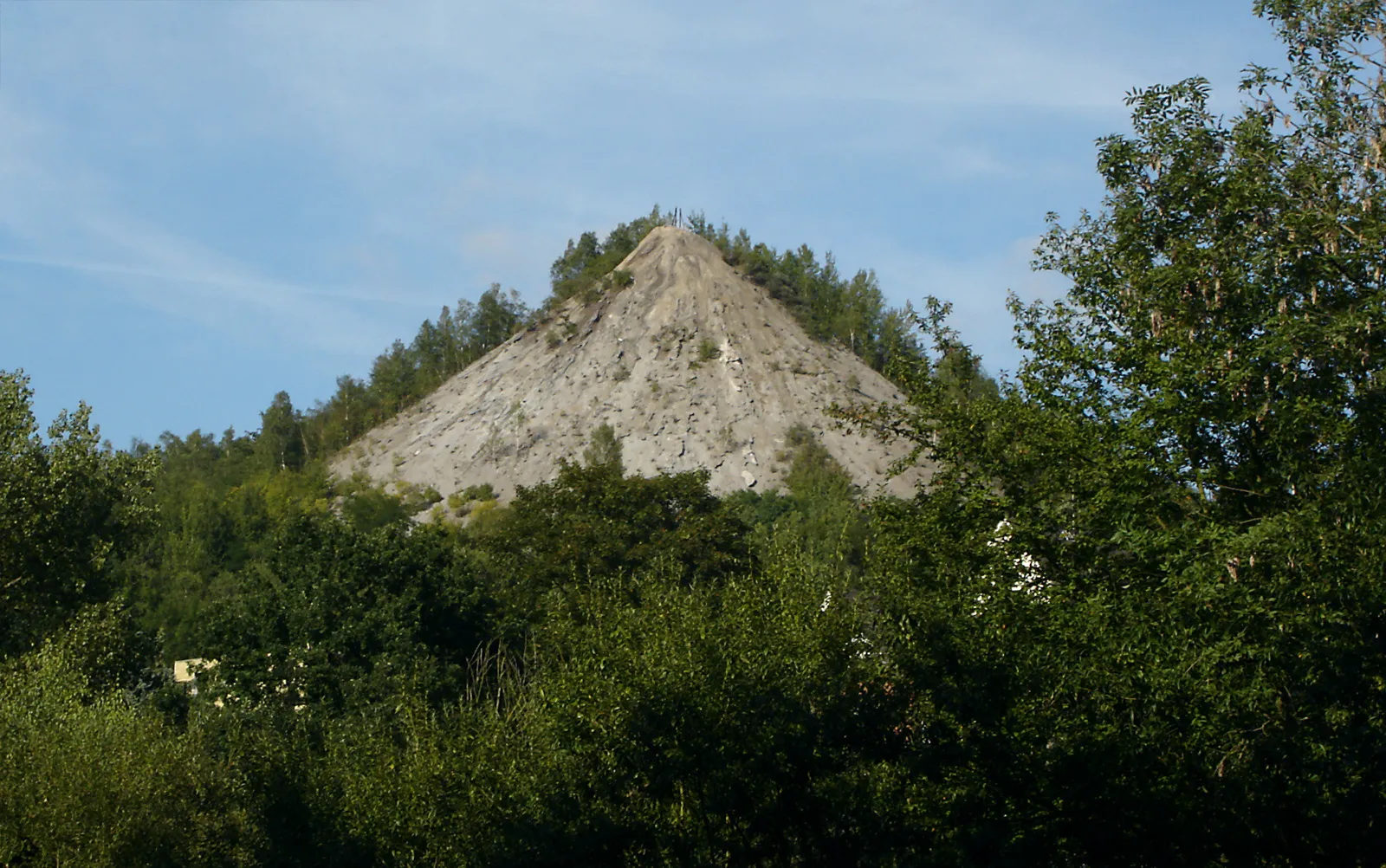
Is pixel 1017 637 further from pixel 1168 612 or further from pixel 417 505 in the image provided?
pixel 417 505

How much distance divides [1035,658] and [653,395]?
126766 mm

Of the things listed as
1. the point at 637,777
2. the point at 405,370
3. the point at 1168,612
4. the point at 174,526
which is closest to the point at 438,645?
the point at 637,777

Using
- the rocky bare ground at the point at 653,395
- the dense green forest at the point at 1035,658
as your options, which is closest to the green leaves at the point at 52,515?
the dense green forest at the point at 1035,658

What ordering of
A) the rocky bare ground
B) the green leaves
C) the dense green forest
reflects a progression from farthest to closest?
the rocky bare ground → the green leaves → the dense green forest

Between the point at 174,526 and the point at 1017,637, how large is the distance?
353ft

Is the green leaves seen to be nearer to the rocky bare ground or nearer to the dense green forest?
the dense green forest

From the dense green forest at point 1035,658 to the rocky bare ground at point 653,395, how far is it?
9890 cm

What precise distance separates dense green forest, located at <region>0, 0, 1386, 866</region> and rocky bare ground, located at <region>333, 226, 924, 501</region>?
98.9 m

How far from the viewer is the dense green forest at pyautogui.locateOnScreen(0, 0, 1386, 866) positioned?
16.9 meters

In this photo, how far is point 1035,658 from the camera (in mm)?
18188

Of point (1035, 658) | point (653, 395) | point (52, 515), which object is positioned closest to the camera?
point (1035, 658)

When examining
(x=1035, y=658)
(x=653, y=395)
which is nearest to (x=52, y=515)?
(x=1035, y=658)

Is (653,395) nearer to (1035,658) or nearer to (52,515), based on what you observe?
(52,515)

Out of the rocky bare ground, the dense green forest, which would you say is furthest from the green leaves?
the rocky bare ground
